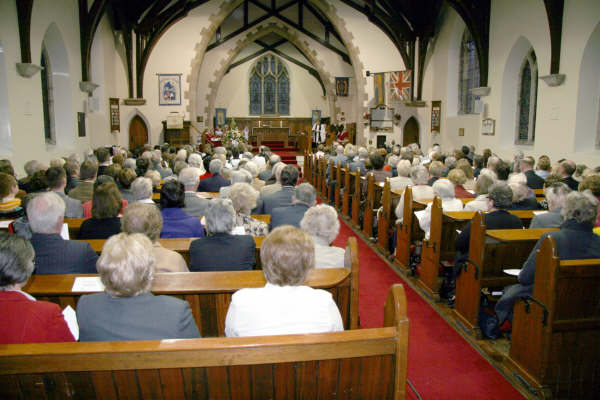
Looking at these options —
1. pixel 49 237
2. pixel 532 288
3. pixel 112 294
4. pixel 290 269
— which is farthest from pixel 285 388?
pixel 532 288

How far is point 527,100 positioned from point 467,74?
2.77 meters

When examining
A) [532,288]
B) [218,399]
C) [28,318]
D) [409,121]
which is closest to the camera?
[218,399]

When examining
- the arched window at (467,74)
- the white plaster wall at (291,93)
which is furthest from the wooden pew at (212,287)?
the white plaster wall at (291,93)

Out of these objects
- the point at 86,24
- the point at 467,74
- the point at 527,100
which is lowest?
the point at 527,100

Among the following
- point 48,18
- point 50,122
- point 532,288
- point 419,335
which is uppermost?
point 48,18

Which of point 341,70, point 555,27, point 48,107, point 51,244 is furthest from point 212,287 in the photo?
point 341,70

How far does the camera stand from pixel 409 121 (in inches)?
642

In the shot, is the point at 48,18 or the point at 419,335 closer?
the point at 419,335

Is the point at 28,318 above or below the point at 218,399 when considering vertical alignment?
above

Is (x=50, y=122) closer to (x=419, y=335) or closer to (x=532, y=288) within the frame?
(x=419, y=335)

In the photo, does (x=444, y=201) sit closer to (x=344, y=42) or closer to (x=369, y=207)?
(x=369, y=207)

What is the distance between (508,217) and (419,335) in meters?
1.26

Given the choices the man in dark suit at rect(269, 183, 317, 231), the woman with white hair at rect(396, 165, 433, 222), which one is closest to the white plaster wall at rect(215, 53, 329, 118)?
the woman with white hair at rect(396, 165, 433, 222)

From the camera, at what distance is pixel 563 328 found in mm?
2895
